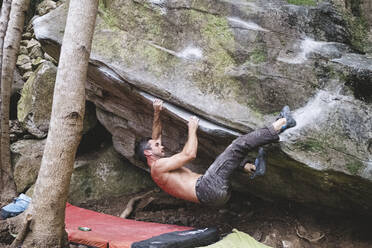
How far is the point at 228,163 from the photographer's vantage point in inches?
178

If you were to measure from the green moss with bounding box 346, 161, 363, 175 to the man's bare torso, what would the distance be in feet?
6.29

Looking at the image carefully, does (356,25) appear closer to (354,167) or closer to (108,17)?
(354,167)

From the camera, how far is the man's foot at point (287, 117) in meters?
4.37

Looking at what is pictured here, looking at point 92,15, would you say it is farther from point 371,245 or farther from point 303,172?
point 371,245

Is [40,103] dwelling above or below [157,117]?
below

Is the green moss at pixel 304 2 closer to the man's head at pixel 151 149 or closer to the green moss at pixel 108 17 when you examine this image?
the green moss at pixel 108 17

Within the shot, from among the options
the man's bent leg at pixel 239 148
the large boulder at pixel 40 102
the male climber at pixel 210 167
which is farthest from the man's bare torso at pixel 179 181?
the large boulder at pixel 40 102

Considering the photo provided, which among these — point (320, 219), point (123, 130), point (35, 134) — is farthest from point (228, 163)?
point (35, 134)

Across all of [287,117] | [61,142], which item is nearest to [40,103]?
[61,142]

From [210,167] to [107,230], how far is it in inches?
69.8

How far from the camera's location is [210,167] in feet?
Result: 15.4

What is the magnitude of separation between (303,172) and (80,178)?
15.5ft

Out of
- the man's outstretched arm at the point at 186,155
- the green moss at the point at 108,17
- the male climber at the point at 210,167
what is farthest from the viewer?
the green moss at the point at 108,17

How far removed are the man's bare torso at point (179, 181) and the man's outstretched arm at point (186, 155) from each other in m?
0.10
